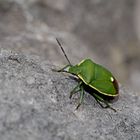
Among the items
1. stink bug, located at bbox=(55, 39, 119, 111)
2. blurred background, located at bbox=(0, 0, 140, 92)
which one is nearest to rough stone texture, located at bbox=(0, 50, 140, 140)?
stink bug, located at bbox=(55, 39, 119, 111)

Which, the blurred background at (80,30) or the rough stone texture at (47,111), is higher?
the rough stone texture at (47,111)

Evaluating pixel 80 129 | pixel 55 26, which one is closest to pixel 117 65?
pixel 55 26

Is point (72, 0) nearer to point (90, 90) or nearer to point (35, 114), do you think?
point (90, 90)

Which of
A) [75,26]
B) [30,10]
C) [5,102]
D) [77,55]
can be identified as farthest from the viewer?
[75,26]

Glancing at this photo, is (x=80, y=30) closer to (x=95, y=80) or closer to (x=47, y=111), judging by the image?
(x=95, y=80)

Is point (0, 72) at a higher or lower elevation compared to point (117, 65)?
higher

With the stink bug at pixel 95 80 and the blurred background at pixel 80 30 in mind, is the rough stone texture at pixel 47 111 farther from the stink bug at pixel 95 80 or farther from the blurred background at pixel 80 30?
the blurred background at pixel 80 30

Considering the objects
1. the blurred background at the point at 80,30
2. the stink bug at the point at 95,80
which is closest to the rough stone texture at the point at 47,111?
the stink bug at the point at 95,80
